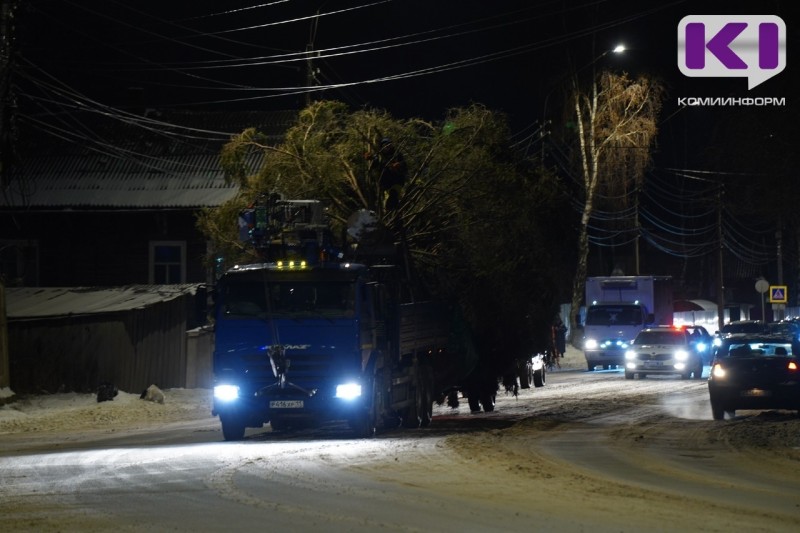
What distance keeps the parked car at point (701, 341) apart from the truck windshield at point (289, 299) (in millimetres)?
23564

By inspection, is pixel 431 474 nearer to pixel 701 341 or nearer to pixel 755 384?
pixel 755 384

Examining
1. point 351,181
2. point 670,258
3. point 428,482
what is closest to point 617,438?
point 428,482

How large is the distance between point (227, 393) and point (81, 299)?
16.3m

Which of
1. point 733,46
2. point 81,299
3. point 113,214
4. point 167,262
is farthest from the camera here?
point 167,262

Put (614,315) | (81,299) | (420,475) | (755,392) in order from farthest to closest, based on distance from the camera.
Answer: (614,315)
(81,299)
(755,392)
(420,475)

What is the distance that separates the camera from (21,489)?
538 inches

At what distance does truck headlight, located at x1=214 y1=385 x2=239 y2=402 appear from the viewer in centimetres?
1997

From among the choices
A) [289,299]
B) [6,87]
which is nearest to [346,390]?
[289,299]

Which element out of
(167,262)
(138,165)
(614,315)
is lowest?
(614,315)

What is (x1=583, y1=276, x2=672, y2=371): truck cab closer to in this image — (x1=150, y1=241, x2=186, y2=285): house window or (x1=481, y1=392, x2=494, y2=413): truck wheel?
(x1=150, y1=241, x2=186, y2=285): house window

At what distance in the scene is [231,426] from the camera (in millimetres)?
20109

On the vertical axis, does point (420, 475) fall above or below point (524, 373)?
below

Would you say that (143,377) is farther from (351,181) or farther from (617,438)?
(617,438)

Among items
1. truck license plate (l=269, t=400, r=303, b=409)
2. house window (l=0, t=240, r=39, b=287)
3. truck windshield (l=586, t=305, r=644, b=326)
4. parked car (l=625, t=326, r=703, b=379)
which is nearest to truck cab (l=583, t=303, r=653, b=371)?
truck windshield (l=586, t=305, r=644, b=326)
